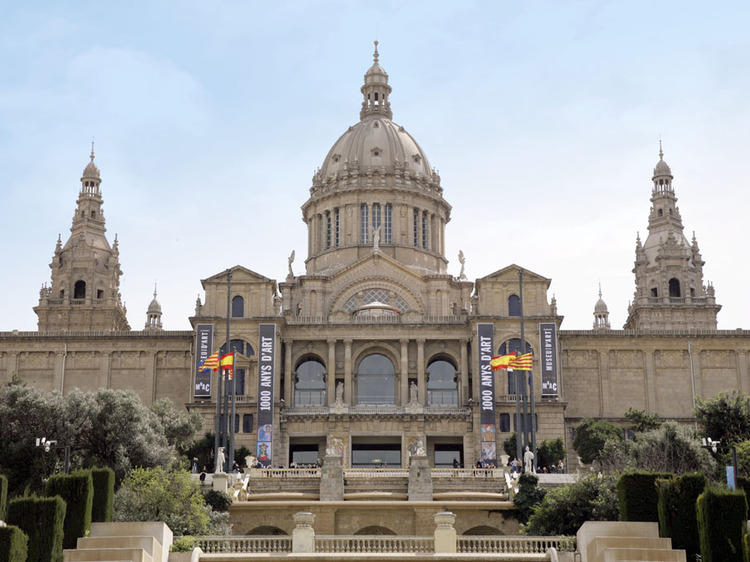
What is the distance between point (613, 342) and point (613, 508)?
37426 mm

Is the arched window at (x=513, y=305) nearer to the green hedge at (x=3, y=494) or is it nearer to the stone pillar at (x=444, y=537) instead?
the stone pillar at (x=444, y=537)

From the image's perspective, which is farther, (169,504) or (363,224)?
(363,224)

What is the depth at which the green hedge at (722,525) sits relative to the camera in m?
33.2

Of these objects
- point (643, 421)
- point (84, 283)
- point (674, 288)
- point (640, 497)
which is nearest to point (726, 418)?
point (643, 421)

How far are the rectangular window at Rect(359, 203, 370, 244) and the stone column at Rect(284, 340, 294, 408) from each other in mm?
14151

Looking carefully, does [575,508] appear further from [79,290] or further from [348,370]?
[79,290]

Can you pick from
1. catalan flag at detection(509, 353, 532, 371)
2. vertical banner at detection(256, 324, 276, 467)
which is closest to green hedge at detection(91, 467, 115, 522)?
catalan flag at detection(509, 353, 532, 371)

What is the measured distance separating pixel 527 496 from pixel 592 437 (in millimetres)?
17423

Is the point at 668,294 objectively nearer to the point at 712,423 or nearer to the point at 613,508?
the point at 712,423

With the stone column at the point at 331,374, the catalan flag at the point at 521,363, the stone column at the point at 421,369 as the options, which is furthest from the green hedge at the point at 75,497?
the stone column at the point at 421,369

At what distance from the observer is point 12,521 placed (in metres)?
34.5

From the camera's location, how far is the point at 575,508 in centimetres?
4500

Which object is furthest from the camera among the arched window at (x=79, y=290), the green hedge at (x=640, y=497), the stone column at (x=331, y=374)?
the arched window at (x=79, y=290)

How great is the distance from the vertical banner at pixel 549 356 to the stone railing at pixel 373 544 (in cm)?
3650
